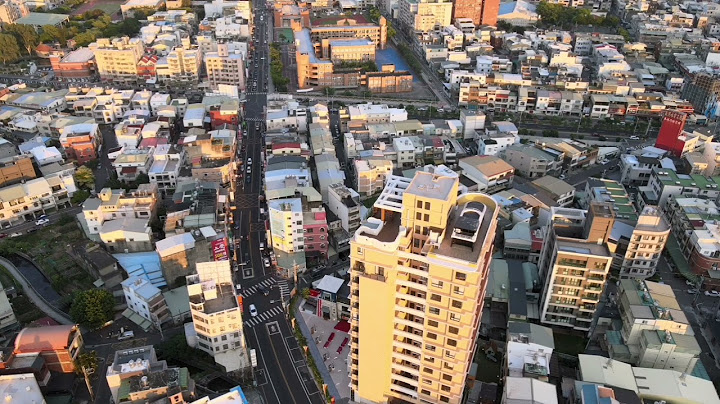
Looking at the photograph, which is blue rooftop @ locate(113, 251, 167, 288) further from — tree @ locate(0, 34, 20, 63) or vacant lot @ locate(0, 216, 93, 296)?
tree @ locate(0, 34, 20, 63)

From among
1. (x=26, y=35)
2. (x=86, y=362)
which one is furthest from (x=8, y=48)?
(x=86, y=362)

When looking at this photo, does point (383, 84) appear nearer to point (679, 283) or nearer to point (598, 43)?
point (598, 43)

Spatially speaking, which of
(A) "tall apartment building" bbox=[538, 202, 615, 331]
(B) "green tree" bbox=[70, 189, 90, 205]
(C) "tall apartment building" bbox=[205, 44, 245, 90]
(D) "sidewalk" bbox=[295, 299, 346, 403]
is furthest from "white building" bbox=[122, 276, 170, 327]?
(C) "tall apartment building" bbox=[205, 44, 245, 90]

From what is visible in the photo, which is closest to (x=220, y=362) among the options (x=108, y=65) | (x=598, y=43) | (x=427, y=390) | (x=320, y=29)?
(x=427, y=390)

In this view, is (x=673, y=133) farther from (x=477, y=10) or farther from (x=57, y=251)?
(x=57, y=251)

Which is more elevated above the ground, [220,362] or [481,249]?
[481,249]
